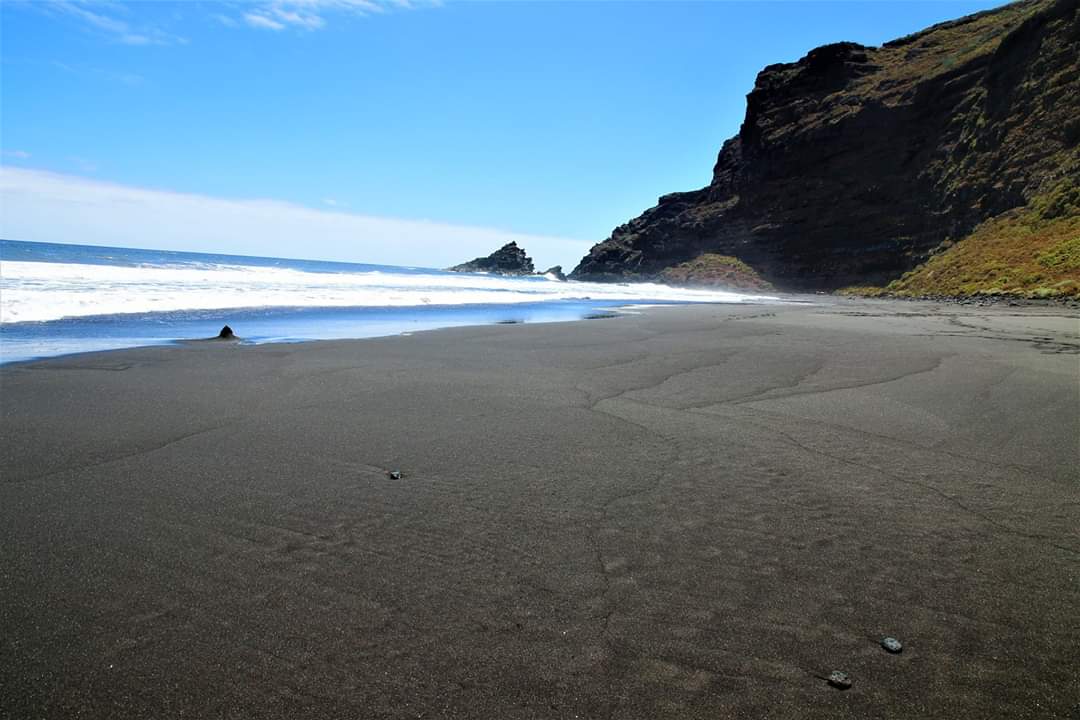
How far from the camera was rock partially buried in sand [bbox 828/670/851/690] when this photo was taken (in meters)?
1.93

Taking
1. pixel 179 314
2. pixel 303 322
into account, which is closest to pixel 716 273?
pixel 303 322

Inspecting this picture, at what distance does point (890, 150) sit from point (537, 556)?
6557cm

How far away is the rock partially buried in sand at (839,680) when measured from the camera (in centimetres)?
193

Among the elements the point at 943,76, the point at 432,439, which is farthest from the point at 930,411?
the point at 943,76

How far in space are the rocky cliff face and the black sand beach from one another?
128 feet

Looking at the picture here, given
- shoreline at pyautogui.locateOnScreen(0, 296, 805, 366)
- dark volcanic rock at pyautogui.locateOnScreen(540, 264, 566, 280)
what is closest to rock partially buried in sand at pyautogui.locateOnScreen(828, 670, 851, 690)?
shoreline at pyautogui.locateOnScreen(0, 296, 805, 366)

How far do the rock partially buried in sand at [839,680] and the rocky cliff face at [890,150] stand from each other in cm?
4109

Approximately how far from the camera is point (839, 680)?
1938 millimetres

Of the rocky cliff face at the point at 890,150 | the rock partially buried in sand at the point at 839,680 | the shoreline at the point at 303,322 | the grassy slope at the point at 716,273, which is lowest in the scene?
the shoreline at the point at 303,322

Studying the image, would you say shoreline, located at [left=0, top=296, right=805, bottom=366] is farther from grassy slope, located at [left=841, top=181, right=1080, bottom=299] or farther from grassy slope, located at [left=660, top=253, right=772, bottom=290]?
grassy slope, located at [left=660, top=253, right=772, bottom=290]

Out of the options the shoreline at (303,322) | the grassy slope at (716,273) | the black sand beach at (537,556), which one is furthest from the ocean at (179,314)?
the grassy slope at (716,273)

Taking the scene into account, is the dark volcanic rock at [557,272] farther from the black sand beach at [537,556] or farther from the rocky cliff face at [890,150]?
the black sand beach at [537,556]

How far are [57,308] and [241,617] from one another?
16218mm

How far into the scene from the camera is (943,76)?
49438 mm
